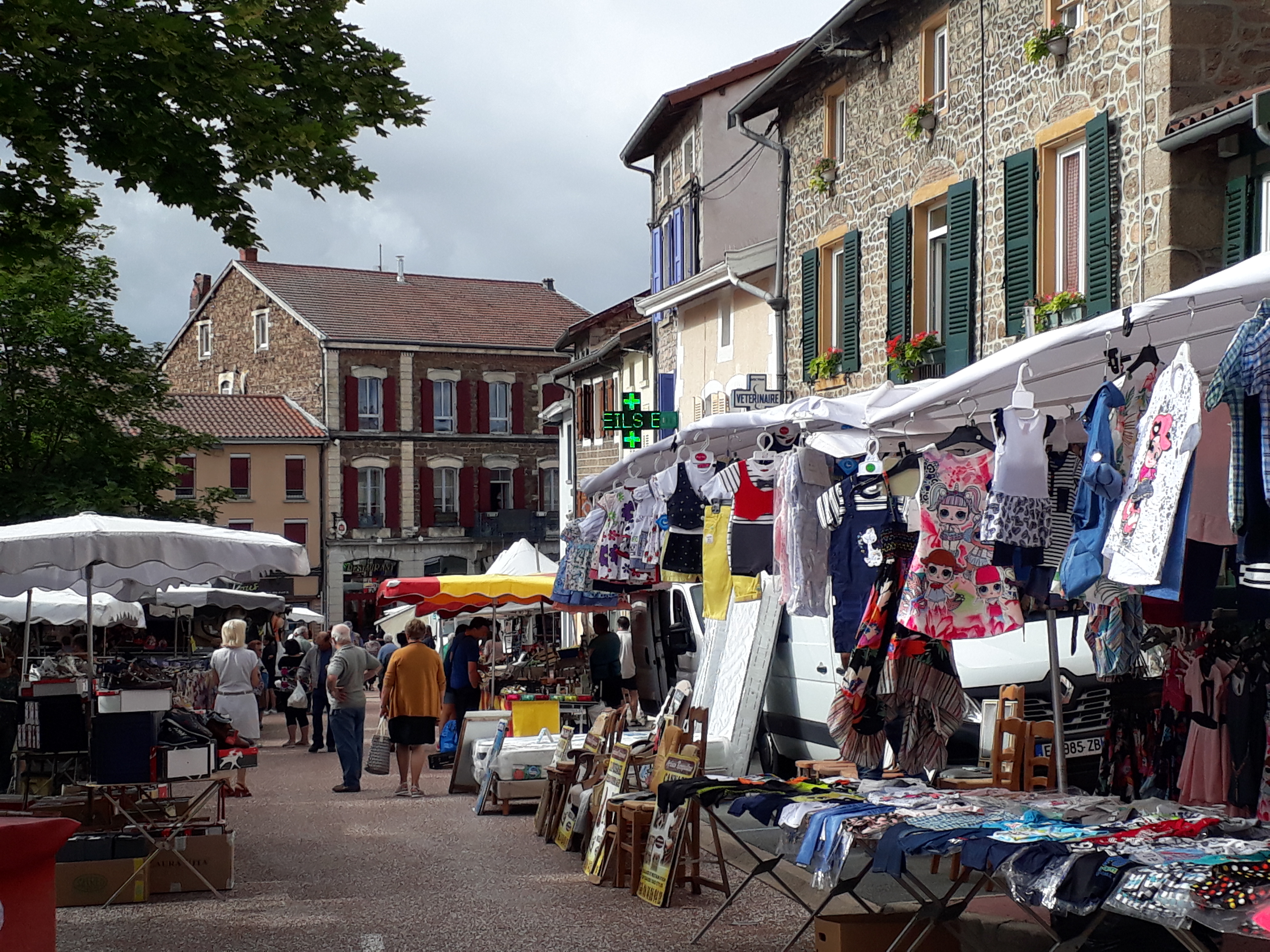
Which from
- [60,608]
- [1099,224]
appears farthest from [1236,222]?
[60,608]

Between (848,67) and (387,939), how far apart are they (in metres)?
14.3

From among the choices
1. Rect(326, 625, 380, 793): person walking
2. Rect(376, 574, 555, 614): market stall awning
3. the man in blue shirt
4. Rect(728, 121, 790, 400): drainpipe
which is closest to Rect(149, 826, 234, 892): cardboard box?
Rect(326, 625, 380, 793): person walking

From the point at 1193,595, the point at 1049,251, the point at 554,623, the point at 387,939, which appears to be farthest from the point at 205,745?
the point at 554,623

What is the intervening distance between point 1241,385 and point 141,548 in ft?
26.6

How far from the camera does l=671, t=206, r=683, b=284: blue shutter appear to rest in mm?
29469

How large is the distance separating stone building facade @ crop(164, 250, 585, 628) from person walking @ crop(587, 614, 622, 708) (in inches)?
1402

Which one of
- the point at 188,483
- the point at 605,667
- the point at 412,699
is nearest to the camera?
the point at 412,699

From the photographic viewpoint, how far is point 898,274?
59.6 ft

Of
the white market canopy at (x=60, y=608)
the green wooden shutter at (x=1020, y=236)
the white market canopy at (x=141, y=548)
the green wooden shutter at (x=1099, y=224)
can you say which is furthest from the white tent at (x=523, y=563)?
the green wooden shutter at (x=1099, y=224)

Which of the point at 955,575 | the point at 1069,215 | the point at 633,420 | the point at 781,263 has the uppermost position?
the point at 781,263

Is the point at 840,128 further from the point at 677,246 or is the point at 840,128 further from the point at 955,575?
the point at 955,575

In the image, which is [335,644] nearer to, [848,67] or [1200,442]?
[848,67]

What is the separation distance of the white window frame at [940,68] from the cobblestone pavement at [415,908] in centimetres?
931

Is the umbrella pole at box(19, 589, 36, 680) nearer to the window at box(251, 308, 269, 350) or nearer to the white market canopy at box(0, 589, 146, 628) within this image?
the white market canopy at box(0, 589, 146, 628)
